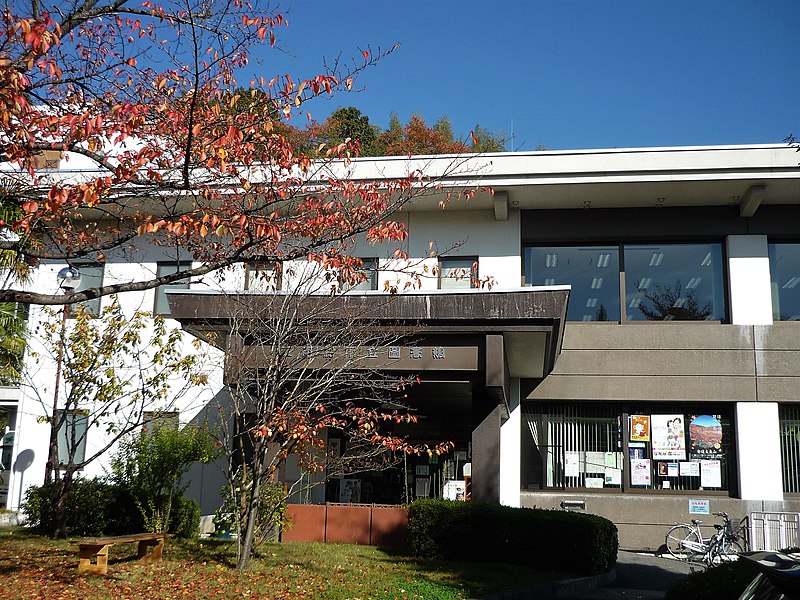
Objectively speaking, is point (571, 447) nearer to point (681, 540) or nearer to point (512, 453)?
point (512, 453)

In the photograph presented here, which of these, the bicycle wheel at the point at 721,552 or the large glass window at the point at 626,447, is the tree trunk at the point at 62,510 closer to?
the large glass window at the point at 626,447

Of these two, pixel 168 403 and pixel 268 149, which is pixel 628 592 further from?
pixel 168 403

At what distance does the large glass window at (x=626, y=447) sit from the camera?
62.6 feet

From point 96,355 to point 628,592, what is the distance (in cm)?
1089

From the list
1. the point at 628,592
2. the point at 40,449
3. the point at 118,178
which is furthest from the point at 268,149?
the point at 40,449

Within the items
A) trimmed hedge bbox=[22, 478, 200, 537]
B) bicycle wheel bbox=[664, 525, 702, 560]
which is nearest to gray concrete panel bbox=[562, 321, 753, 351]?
bicycle wheel bbox=[664, 525, 702, 560]

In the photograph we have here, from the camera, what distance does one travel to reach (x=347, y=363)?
13125 mm

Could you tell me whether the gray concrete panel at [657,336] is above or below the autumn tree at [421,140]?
below

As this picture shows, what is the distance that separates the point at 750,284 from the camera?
1950 centimetres

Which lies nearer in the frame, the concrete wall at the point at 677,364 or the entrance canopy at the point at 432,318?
the entrance canopy at the point at 432,318

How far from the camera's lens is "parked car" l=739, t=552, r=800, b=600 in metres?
4.03

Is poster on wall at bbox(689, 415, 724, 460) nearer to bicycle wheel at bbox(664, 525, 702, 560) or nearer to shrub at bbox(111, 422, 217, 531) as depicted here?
bicycle wheel at bbox(664, 525, 702, 560)

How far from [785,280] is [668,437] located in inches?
188

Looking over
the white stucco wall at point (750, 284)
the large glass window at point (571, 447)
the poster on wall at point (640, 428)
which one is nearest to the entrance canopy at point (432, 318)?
the large glass window at point (571, 447)
